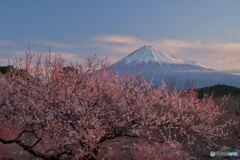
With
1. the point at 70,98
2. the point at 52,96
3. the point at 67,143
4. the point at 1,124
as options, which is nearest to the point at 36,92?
the point at 52,96

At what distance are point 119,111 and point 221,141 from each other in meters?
12.7

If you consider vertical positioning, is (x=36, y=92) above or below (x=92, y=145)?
above

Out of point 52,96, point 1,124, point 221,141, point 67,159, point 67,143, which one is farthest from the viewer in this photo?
point 221,141

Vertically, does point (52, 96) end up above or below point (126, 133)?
above

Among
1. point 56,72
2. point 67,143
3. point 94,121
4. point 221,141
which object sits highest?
point 56,72

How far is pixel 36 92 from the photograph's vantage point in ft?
40.0

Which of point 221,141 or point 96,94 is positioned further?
point 221,141

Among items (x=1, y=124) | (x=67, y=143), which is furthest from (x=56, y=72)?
(x=1, y=124)

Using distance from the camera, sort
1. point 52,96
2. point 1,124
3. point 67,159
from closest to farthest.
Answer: point 52,96 → point 67,159 → point 1,124

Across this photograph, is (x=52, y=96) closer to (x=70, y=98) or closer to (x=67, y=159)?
(x=70, y=98)

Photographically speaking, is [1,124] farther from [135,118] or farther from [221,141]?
[221,141]

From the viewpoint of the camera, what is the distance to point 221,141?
71.2 ft

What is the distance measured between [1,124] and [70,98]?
26.3 ft

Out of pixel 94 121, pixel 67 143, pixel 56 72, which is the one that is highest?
pixel 56 72
